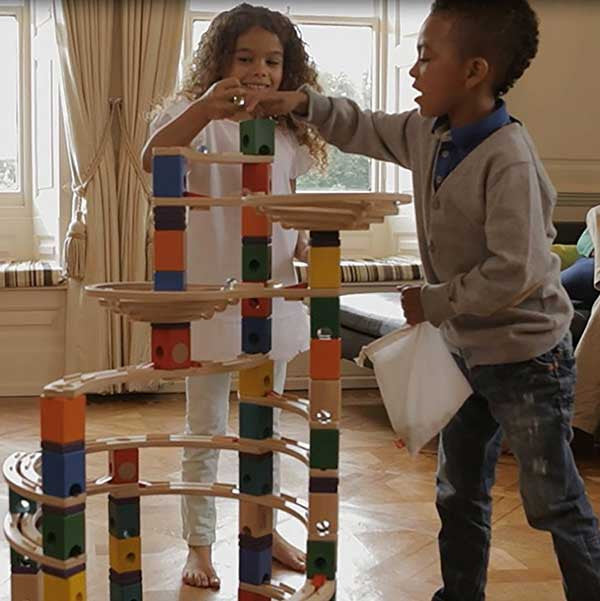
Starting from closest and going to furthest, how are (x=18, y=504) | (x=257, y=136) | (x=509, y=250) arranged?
(x=509, y=250) < (x=18, y=504) < (x=257, y=136)

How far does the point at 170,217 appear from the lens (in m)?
1.45

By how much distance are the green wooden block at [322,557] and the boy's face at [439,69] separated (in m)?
0.68

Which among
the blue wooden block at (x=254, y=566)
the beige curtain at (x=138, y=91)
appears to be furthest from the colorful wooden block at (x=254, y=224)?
the beige curtain at (x=138, y=91)

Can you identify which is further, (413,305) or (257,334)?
(257,334)

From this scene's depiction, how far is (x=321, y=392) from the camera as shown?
1573 millimetres

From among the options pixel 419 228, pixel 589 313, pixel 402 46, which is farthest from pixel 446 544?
pixel 402 46

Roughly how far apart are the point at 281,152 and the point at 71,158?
7.04ft

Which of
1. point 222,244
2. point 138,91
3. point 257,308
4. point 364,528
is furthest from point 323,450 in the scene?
point 138,91

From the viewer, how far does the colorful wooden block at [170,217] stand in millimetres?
1446

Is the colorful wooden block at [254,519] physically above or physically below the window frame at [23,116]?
below

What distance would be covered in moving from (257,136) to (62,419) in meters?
0.57

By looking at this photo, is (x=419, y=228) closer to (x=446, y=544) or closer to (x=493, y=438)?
(x=493, y=438)

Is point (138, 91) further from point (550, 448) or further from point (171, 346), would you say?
point (550, 448)

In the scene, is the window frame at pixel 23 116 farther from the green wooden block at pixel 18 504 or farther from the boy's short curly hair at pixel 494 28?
the boy's short curly hair at pixel 494 28
